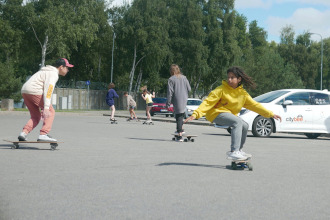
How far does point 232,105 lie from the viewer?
7953 mm

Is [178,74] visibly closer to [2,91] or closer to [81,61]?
[2,91]

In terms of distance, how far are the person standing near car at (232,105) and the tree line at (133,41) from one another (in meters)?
40.0

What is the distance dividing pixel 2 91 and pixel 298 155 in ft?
115

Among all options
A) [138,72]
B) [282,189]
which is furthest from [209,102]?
[138,72]

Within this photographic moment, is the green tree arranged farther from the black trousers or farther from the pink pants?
the pink pants

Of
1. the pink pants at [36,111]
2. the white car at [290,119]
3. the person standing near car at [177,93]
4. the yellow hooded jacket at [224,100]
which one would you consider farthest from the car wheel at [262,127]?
the yellow hooded jacket at [224,100]

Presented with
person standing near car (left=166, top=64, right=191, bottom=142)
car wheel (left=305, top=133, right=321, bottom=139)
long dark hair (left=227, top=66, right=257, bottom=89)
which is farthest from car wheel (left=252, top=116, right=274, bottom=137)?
long dark hair (left=227, top=66, right=257, bottom=89)

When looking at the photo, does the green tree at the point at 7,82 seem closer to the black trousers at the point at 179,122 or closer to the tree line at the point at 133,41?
the tree line at the point at 133,41

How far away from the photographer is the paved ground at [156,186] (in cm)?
477

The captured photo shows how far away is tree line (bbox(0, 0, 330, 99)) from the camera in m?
47.3

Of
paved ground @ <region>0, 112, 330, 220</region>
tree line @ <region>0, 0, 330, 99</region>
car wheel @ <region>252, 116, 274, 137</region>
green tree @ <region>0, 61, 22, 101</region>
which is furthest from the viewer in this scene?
tree line @ <region>0, 0, 330, 99</region>

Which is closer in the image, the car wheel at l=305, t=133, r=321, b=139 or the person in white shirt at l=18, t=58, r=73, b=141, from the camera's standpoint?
the person in white shirt at l=18, t=58, r=73, b=141

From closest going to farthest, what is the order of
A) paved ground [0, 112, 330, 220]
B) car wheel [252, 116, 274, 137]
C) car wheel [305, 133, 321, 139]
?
paved ground [0, 112, 330, 220]
car wheel [252, 116, 274, 137]
car wheel [305, 133, 321, 139]

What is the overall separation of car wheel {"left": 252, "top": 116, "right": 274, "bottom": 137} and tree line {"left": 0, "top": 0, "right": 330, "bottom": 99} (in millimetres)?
32932
